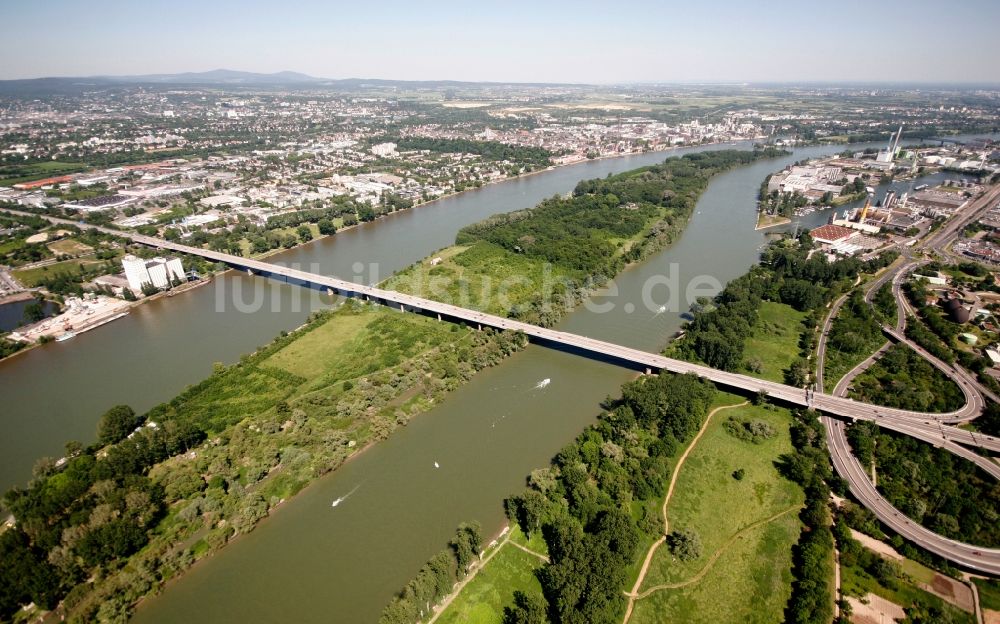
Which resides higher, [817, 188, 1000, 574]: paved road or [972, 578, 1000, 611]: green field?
[817, 188, 1000, 574]: paved road

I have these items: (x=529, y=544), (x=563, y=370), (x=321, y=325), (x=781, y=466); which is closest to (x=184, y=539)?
(x=529, y=544)

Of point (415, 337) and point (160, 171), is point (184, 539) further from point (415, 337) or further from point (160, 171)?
point (160, 171)

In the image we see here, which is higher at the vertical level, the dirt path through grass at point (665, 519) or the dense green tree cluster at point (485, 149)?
the dense green tree cluster at point (485, 149)

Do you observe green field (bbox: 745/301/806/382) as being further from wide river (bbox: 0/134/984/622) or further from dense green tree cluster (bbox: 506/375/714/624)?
dense green tree cluster (bbox: 506/375/714/624)

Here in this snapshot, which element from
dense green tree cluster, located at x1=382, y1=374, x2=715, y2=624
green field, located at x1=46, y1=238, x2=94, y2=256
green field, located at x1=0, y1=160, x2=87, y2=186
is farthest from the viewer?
green field, located at x1=0, y1=160, x2=87, y2=186

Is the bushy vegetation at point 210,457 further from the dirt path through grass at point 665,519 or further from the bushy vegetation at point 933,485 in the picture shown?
the bushy vegetation at point 933,485

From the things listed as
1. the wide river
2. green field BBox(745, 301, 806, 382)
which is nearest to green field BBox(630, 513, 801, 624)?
the wide river

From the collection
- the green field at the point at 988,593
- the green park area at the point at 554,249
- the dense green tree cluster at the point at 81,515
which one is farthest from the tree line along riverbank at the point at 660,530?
the green park area at the point at 554,249
